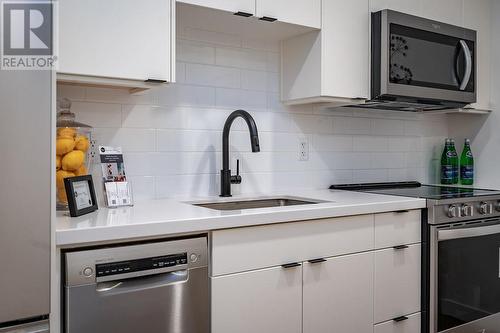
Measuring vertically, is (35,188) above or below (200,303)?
above

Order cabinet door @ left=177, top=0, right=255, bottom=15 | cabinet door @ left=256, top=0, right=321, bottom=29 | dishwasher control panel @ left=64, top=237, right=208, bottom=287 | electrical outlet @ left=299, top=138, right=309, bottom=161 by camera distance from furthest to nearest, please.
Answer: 1. electrical outlet @ left=299, top=138, right=309, bottom=161
2. cabinet door @ left=256, top=0, right=321, bottom=29
3. cabinet door @ left=177, top=0, right=255, bottom=15
4. dishwasher control panel @ left=64, top=237, right=208, bottom=287

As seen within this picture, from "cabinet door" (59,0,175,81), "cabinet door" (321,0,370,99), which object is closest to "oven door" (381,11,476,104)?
"cabinet door" (321,0,370,99)

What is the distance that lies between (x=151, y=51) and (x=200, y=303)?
95 centimetres

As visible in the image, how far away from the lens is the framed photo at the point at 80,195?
1466 mm

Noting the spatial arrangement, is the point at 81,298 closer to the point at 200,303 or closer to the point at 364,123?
the point at 200,303

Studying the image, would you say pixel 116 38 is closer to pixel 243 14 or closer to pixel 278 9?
pixel 243 14

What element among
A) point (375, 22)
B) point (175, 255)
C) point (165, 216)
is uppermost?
point (375, 22)

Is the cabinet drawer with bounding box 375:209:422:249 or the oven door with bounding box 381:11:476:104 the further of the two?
the oven door with bounding box 381:11:476:104

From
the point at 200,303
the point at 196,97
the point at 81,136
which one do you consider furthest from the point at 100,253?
the point at 196,97

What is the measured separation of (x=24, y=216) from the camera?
3.68 ft

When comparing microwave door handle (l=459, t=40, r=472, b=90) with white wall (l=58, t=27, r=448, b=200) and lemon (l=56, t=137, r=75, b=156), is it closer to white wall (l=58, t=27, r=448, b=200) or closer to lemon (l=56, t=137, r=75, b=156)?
white wall (l=58, t=27, r=448, b=200)

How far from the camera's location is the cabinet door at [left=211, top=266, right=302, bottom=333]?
1543 millimetres

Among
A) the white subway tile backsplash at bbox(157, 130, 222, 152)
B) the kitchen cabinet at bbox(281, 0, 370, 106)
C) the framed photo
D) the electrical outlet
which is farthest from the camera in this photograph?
the electrical outlet

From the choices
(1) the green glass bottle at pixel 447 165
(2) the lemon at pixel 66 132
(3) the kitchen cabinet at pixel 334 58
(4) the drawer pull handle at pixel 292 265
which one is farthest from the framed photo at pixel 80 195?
(1) the green glass bottle at pixel 447 165
